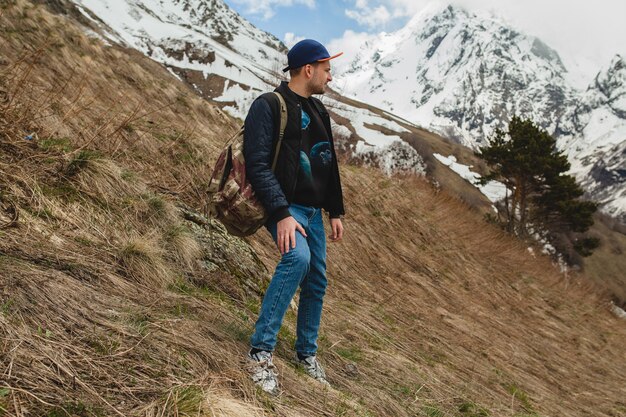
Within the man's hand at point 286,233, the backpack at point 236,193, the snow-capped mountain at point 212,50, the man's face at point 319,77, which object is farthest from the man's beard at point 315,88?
the snow-capped mountain at point 212,50

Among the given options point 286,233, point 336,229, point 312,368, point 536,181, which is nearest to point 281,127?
point 286,233

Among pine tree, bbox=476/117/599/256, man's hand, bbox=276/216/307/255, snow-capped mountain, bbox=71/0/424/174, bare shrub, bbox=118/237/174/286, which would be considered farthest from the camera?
snow-capped mountain, bbox=71/0/424/174

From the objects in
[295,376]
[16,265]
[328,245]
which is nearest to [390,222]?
[328,245]

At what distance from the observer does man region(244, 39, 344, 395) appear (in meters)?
2.72

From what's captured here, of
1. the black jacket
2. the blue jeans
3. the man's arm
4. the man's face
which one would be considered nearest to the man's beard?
the man's face

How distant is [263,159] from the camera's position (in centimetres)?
274

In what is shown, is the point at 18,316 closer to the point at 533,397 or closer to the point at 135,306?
the point at 135,306

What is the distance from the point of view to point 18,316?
2111mm

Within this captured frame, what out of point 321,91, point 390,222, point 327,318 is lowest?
point 327,318

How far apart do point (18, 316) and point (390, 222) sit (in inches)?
319

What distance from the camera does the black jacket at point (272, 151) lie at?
8.89 ft

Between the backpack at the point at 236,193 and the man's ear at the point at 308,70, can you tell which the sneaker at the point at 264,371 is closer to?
the backpack at the point at 236,193

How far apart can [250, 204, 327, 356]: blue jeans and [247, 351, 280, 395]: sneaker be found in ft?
0.19

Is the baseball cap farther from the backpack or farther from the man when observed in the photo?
the backpack
